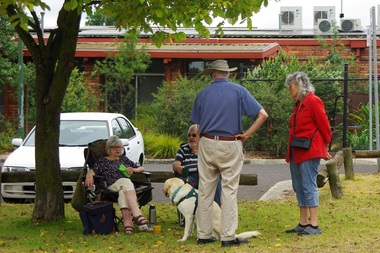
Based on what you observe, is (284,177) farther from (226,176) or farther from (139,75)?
(139,75)

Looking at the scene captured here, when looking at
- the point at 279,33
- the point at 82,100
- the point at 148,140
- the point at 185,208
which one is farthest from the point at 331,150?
the point at 185,208

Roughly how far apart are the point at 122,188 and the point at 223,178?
201cm

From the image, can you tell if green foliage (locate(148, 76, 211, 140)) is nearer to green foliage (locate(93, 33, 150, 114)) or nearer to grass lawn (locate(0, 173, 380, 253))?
green foliage (locate(93, 33, 150, 114))

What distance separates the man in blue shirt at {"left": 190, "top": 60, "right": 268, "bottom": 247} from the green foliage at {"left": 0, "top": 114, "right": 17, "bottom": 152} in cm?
1851

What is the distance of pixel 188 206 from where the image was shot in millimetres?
10609

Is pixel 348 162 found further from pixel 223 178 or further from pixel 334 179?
pixel 223 178

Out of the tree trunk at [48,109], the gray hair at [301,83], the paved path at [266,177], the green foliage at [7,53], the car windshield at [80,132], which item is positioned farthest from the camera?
the green foliage at [7,53]

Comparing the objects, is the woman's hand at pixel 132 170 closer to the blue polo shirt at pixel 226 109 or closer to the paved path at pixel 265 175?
the blue polo shirt at pixel 226 109

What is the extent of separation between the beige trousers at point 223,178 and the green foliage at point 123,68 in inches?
789

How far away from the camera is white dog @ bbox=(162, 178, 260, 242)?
34.5 ft

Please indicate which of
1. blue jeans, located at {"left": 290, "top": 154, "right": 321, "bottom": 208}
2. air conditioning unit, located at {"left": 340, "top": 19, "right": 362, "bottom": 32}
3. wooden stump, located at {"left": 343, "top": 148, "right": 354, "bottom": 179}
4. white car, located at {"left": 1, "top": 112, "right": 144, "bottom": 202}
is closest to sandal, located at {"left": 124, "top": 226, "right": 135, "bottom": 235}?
blue jeans, located at {"left": 290, "top": 154, "right": 321, "bottom": 208}

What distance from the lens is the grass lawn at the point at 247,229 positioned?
33.1ft

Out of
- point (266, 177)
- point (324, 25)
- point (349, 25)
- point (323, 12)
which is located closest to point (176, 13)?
point (266, 177)

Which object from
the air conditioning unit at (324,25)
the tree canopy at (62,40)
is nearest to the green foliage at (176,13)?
the tree canopy at (62,40)
